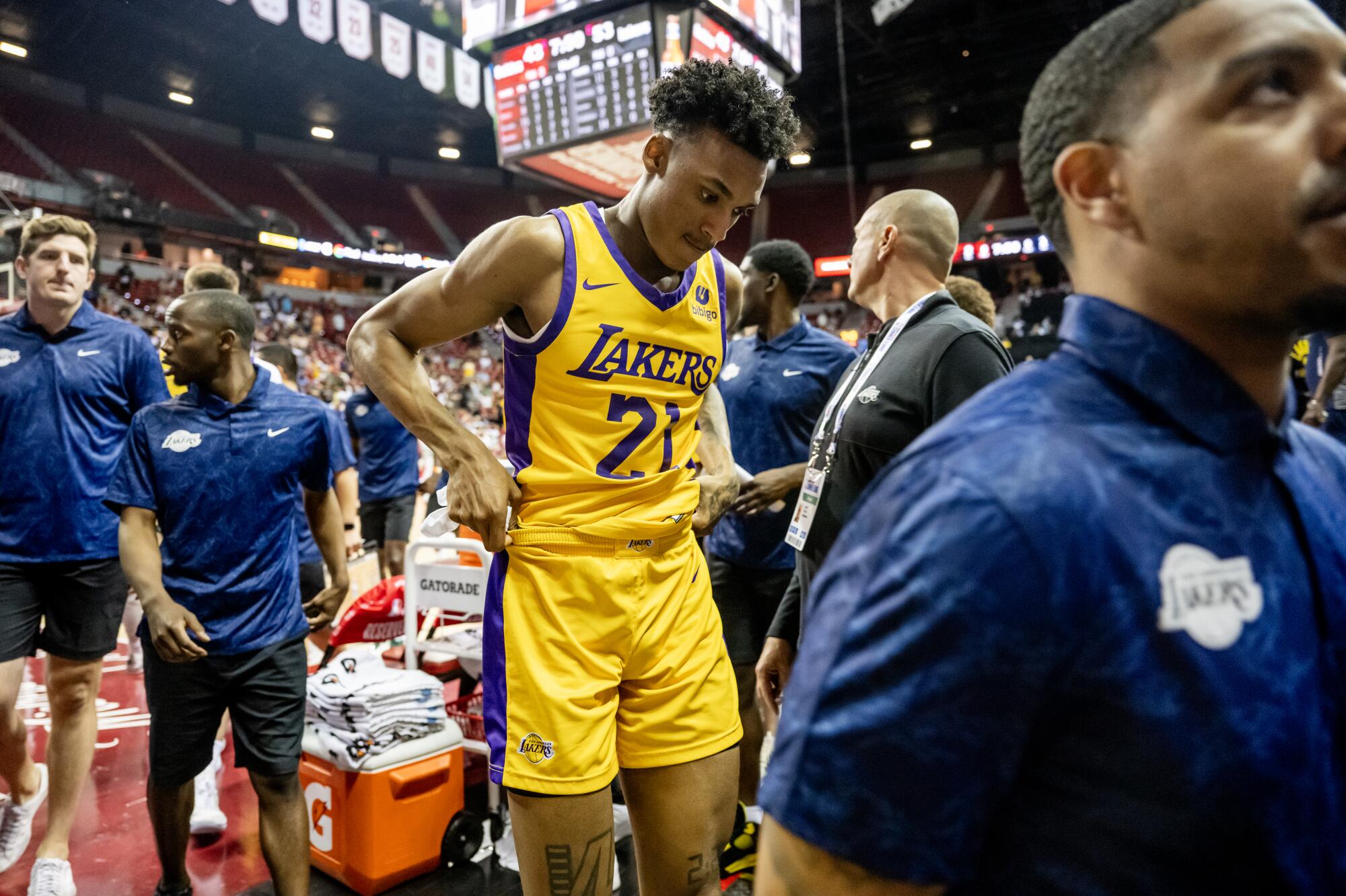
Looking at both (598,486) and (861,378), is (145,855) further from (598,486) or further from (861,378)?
(861,378)

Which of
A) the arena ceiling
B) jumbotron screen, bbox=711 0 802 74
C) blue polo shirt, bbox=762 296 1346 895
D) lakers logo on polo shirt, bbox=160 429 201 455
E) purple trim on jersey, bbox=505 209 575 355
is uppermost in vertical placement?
the arena ceiling

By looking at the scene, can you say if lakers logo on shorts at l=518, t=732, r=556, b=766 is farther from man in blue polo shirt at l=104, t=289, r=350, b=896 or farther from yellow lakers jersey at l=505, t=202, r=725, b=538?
man in blue polo shirt at l=104, t=289, r=350, b=896

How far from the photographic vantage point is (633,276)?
5.95ft

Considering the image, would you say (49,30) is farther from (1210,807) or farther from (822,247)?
(1210,807)

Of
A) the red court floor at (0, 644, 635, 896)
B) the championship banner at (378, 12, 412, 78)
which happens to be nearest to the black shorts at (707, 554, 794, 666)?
the red court floor at (0, 644, 635, 896)

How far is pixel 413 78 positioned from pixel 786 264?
18.6 meters

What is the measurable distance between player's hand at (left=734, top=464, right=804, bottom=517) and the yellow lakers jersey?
94 centimetres

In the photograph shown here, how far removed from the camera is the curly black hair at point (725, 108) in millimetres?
A: 1795

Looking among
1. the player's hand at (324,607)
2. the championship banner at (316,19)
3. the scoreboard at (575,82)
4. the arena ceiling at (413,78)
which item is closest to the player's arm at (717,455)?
the player's hand at (324,607)

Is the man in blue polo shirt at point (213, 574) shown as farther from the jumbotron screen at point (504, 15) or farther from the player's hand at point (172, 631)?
Answer: the jumbotron screen at point (504, 15)

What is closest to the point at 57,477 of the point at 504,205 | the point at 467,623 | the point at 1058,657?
the point at 467,623

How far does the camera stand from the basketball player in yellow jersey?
168cm

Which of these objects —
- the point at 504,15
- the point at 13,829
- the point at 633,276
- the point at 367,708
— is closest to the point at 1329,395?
the point at 633,276

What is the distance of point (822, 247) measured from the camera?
25891 mm
